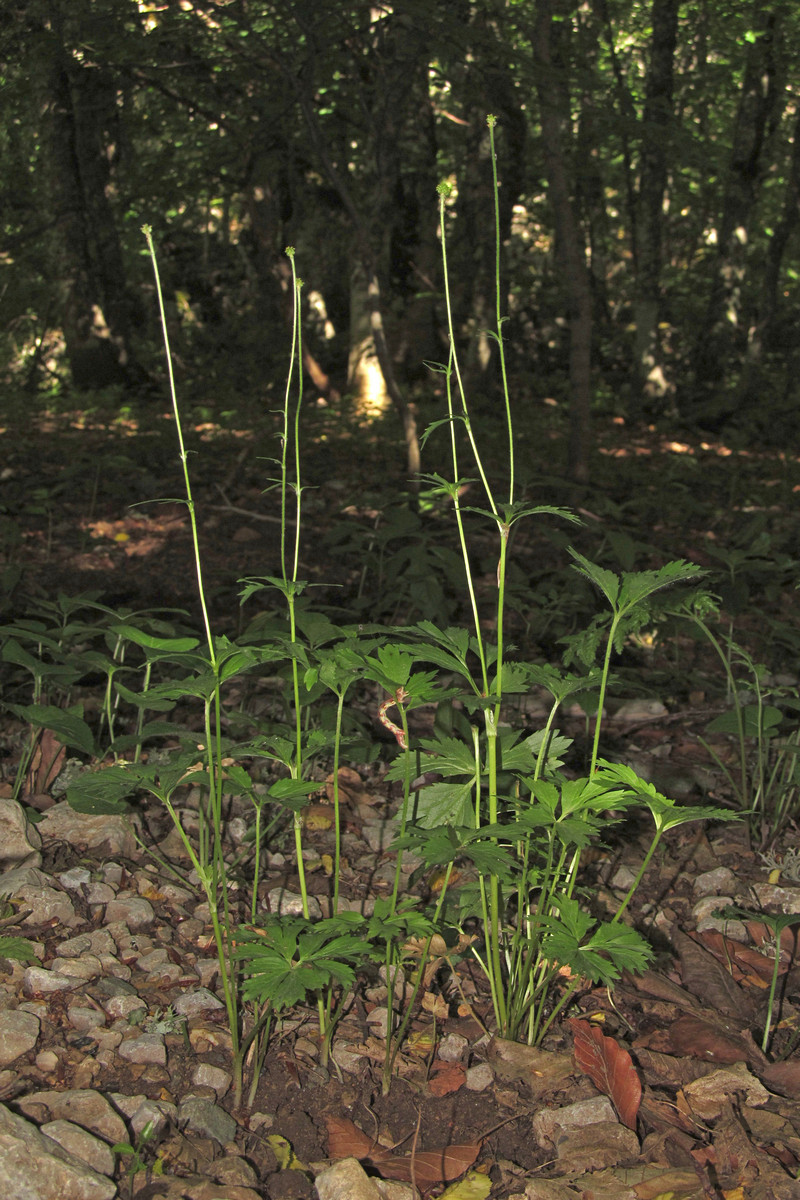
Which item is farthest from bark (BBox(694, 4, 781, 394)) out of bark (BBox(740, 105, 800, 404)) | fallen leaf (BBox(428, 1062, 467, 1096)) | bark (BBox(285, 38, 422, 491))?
fallen leaf (BBox(428, 1062, 467, 1096))

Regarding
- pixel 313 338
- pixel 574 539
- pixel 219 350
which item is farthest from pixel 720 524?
pixel 219 350

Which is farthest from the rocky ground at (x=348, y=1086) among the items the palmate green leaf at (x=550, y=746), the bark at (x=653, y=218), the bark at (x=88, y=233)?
the bark at (x=653, y=218)

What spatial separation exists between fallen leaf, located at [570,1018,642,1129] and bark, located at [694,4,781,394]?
26.5 ft

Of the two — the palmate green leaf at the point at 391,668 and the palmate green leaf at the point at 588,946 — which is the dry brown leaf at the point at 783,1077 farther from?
the palmate green leaf at the point at 391,668

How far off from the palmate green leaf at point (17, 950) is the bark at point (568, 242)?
4.48 metres

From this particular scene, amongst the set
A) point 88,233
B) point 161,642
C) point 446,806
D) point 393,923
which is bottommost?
point 393,923

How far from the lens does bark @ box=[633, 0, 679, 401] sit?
8234mm

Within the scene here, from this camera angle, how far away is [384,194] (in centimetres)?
664

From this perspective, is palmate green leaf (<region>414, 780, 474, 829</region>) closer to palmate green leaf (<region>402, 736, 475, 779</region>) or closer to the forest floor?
palmate green leaf (<region>402, 736, 475, 779</region>)

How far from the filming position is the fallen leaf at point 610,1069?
5.42 ft

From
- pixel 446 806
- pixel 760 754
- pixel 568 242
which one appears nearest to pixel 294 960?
pixel 446 806

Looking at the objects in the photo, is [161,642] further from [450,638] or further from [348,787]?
[348,787]

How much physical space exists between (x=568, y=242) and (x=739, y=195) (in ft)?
17.6

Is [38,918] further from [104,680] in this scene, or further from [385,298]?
[385,298]
